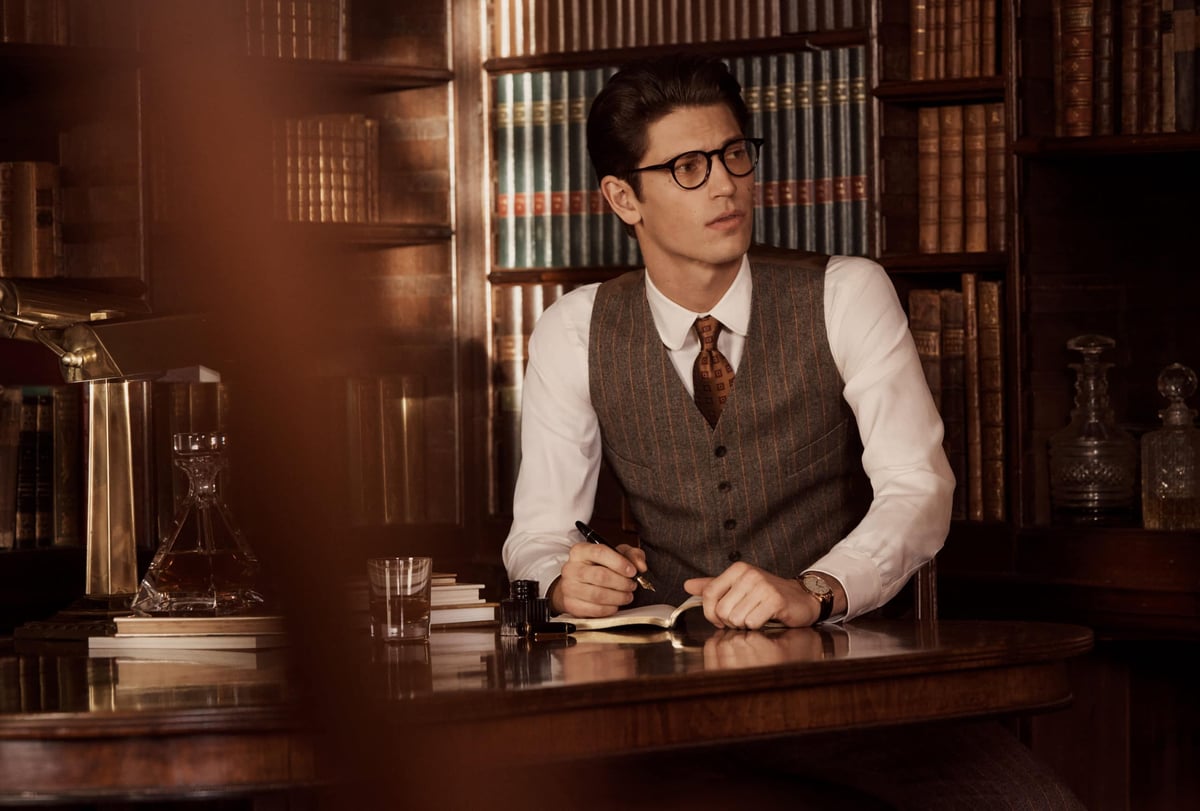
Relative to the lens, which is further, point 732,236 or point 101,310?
point 732,236

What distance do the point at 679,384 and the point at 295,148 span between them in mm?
1098

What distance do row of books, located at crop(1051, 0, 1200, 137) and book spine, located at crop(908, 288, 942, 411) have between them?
1.30 ft

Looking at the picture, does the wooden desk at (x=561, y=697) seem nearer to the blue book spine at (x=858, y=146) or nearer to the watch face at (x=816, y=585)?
the watch face at (x=816, y=585)

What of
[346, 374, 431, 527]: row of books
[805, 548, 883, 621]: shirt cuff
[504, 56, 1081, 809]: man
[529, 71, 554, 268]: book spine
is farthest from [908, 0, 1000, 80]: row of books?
[805, 548, 883, 621]: shirt cuff

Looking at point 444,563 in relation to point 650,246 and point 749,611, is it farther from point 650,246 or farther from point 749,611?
point 749,611

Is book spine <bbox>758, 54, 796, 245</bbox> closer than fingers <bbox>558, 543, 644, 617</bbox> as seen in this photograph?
No

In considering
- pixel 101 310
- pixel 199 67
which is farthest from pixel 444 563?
pixel 199 67

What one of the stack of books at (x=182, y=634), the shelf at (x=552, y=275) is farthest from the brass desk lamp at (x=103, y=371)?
the shelf at (x=552, y=275)

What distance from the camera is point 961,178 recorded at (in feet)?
9.37

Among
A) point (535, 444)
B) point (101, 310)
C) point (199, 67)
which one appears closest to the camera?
point (199, 67)

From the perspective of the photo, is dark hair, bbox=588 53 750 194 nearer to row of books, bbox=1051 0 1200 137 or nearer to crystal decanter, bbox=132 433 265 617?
crystal decanter, bbox=132 433 265 617

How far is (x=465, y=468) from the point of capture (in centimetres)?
320

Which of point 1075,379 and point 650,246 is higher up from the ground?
point 650,246

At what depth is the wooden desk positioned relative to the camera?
100cm
